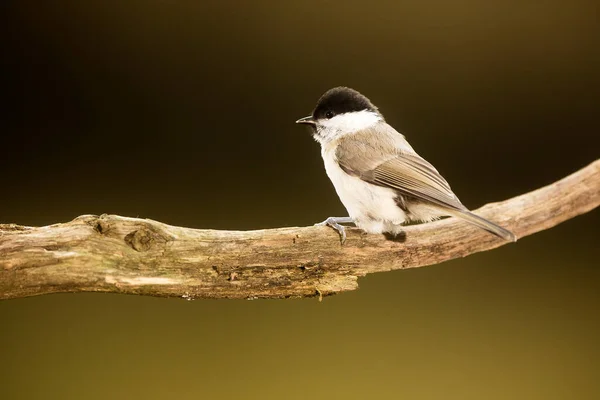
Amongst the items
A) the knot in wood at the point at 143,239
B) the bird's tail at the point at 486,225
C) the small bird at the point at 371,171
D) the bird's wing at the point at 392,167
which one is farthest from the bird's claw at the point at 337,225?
the knot in wood at the point at 143,239

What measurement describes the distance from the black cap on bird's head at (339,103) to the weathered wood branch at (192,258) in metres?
0.47

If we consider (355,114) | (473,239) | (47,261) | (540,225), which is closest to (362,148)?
(355,114)

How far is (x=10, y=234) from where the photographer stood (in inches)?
69.9

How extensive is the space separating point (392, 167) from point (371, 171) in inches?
3.1

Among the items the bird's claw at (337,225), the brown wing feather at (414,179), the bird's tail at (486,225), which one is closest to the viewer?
the bird's tail at (486,225)

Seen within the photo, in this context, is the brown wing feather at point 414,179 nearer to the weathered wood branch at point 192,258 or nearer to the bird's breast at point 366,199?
the bird's breast at point 366,199

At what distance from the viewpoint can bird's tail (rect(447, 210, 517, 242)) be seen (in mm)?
1757

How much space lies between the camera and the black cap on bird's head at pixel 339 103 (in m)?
2.14

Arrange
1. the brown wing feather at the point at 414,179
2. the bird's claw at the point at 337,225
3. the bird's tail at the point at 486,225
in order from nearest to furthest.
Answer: the bird's tail at the point at 486,225, the brown wing feather at the point at 414,179, the bird's claw at the point at 337,225

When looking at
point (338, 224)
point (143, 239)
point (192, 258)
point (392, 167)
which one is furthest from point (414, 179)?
point (143, 239)

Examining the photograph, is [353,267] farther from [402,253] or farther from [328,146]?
[328,146]

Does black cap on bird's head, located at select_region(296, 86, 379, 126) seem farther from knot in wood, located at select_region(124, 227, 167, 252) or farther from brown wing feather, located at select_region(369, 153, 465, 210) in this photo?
knot in wood, located at select_region(124, 227, 167, 252)

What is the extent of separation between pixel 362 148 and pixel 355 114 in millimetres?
142

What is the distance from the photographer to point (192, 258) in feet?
6.17
